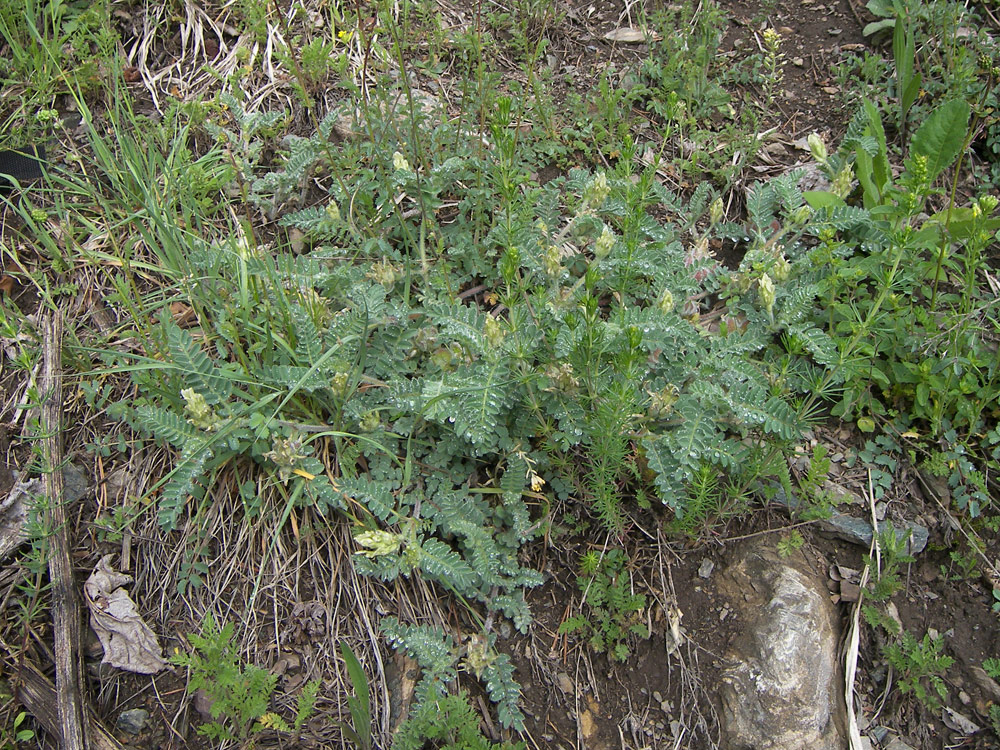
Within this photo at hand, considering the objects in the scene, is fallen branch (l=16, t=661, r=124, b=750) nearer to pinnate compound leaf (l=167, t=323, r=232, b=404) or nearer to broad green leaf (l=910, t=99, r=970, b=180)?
pinnate compound leaf (l=167, t=323, r=232, b=404)

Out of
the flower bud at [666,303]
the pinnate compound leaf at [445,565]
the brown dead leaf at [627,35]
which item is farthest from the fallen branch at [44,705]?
the brown dead leaf at [627,35]

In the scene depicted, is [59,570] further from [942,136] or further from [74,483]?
[942,136]

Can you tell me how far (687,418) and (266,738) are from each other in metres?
1.62

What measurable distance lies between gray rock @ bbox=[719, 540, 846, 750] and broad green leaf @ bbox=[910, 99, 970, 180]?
66.4 inches

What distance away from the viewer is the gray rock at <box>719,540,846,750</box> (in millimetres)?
2078

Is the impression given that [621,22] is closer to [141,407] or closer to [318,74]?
[318,74]

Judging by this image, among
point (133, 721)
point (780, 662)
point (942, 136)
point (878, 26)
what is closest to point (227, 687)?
point (133, 721)

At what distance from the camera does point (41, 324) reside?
2711 mm

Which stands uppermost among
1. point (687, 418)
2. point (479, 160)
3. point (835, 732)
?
point (479, 160)

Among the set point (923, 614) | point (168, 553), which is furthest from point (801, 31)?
point (168, 553)

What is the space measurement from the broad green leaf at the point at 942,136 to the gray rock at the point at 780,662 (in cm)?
169

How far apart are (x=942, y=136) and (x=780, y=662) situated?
2.09 m

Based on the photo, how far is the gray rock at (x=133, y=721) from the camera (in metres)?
2.16

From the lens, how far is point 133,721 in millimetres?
2158
